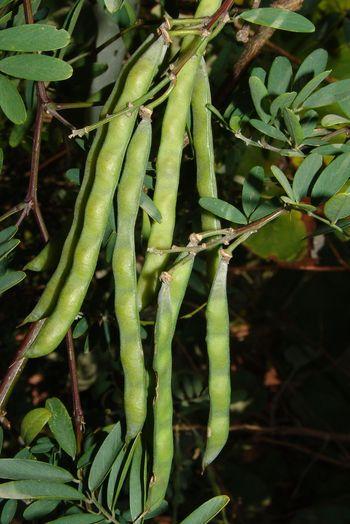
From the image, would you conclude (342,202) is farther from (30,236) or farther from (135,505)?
(30,236)

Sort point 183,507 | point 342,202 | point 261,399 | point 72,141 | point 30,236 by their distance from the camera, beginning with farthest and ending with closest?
point 261,399, point 183,507, point 30,236, point 72,141, point 342,202

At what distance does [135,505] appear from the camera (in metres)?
0.89

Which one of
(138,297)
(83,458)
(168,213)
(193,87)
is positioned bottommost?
(83,458)

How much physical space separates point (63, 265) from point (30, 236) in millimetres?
870

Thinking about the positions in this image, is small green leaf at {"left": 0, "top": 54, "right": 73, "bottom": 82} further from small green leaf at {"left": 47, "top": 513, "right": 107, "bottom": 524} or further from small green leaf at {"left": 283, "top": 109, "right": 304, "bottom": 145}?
small green leaf at {"left": 47, "top": 513, "right": 107, "bottom": 524}

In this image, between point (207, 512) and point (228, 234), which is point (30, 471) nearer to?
point (207, 512)

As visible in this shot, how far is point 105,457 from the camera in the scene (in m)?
0.91

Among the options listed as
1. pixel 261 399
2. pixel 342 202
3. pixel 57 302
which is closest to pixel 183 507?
pixel 261 399

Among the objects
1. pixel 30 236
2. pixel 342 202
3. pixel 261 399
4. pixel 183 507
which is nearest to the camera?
pixel 342 202

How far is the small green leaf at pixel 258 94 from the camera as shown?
2.88 feet

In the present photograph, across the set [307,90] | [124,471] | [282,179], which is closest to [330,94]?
[307,90]

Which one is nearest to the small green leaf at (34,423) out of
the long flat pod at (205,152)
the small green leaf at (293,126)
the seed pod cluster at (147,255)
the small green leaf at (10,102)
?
the seed pod cluster at (147,255)

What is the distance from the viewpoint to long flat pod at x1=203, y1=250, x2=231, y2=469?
0.85m

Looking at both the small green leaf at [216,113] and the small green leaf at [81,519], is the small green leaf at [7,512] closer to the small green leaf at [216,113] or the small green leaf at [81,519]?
the small green leaf at [81,519]
